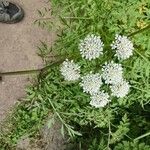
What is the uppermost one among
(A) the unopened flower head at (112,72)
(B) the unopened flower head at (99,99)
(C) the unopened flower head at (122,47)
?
(C) the unopened flower head at (122,47)

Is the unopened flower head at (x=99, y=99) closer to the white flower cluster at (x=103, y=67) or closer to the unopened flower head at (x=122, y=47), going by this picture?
the white flower cluster at (x=103, y=67)

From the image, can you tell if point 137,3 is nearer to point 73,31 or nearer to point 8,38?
point 73,31

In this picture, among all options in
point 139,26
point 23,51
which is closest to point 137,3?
point 139,26

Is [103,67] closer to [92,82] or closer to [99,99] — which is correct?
[92,82]

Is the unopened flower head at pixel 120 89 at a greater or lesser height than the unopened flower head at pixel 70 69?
lesser

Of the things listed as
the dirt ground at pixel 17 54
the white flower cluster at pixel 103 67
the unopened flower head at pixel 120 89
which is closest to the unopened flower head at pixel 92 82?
the white flower cluster at pixel 103 67

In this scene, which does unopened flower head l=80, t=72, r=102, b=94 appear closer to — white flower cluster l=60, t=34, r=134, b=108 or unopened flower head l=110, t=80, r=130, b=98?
white flower cluster l=60, t=34, r=134, b=108
